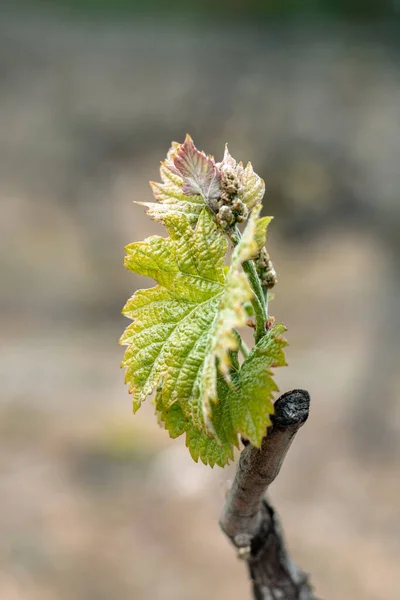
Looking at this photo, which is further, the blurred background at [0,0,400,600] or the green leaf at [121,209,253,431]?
the blurred background at [0,0,400,600]

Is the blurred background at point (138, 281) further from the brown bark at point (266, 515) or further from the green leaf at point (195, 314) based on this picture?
the green leaf at point (195, 314)

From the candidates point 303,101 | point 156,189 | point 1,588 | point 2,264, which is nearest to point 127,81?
point 303,101

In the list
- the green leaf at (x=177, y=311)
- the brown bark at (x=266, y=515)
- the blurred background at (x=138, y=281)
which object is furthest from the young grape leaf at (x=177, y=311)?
the blurred background at (x=138, y=281)

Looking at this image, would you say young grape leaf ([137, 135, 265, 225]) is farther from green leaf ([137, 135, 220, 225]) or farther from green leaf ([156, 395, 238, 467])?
green leaf ([156, 395, 238, 467])

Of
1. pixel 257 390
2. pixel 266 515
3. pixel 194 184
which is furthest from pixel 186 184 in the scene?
pixel 266 515

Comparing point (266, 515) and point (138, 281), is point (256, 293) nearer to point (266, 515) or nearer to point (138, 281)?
point (266, 515)

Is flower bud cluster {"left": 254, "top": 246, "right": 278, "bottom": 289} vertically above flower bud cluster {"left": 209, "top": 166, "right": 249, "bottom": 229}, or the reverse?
flower bud cluster {"left": 209, "top": 166, "right": 249, "bottom": 229}

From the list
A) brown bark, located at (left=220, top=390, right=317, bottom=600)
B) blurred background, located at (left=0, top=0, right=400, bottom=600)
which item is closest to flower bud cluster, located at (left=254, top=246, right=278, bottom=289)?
brown bark, located at (left=220, top=390, right=317, bottom=600)

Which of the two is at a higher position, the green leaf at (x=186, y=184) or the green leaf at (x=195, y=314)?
the green leaf at (x=186, y=184)
